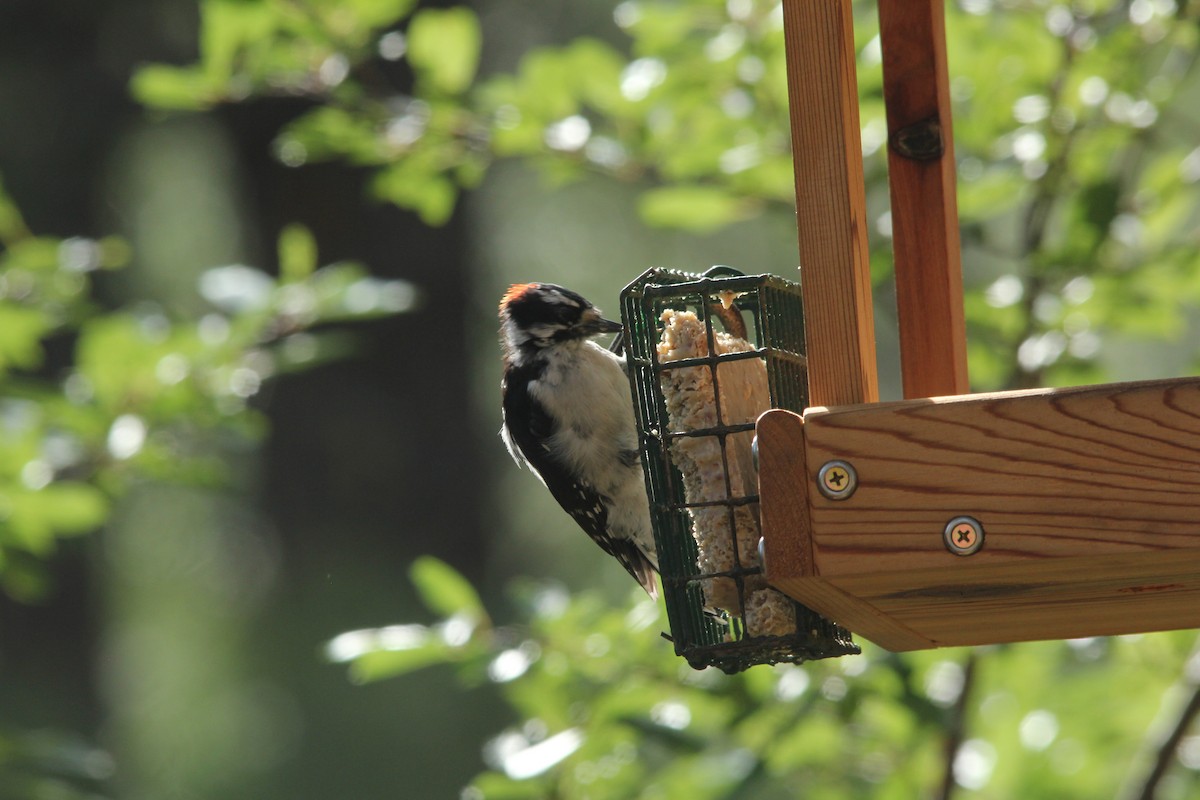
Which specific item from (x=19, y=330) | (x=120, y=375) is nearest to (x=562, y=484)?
(x=120, y=375)

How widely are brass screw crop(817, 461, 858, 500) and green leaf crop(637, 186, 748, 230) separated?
196 centimetres

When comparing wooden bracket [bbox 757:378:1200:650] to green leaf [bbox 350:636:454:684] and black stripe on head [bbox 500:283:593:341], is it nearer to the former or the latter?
green leaf [bbox 350:636:454:684]

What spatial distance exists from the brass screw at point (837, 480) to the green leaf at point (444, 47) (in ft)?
7.28

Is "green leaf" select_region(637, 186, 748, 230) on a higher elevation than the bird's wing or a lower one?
higher

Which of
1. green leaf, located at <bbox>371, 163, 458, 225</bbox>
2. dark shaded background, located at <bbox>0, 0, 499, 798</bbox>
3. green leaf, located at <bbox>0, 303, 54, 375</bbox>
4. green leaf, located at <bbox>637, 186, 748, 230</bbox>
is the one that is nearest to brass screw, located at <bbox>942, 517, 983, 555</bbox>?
green leaf, located at <bbox>637, 186, 748, 230</bbox>

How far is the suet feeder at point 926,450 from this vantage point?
A: 142 centimetres

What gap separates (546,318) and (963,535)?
6.64 ft

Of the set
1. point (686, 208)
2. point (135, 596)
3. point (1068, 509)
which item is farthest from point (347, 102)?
point (135, 596)

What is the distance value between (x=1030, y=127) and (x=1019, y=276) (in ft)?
1.18

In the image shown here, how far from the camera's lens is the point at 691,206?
→ 11.1 ft

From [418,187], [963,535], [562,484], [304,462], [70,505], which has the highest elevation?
[418,187]

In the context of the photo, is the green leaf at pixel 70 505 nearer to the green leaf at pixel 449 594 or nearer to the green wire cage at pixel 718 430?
the green leaf at pixel 449 594

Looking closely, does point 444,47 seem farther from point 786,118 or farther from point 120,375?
point 120,375

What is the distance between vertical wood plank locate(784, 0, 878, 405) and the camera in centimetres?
158
